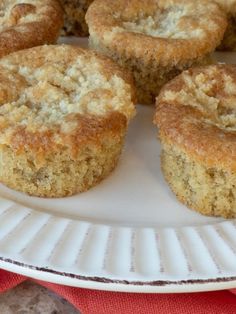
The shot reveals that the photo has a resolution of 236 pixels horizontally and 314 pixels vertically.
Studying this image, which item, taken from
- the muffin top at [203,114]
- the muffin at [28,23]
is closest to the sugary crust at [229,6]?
the muffin top at [203,114]

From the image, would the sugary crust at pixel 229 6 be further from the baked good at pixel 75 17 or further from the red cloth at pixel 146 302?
the red cloth at pixel 146 302

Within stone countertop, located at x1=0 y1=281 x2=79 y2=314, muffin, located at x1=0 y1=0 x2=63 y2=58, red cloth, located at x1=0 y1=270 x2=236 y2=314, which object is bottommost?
stone countertop, located at x1=0 y1=281 x2=79 y2=314

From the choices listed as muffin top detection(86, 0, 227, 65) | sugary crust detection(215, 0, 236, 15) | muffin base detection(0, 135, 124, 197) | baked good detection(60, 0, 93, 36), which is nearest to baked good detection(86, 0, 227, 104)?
muffin top detection(86, 0, 227, 65)

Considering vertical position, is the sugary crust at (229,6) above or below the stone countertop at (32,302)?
above

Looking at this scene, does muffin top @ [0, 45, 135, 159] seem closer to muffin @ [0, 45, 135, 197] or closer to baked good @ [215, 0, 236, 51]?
muffin @ [0, 45, 135, 197]

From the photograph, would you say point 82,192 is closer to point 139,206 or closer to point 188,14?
point 139,206

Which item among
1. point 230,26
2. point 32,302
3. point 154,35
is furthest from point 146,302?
point 230,26

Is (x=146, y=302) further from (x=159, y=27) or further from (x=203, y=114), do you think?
(x=159, y=27)
